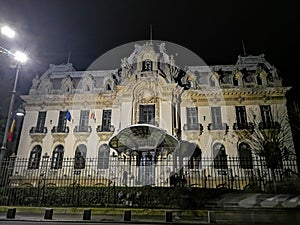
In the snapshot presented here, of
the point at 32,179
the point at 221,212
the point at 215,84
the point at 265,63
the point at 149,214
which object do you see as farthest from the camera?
the point at 265,63

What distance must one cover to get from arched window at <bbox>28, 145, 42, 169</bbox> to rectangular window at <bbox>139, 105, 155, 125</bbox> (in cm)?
1180

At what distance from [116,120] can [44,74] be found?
13109mm

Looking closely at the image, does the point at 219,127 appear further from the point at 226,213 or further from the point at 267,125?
the point at 226,213

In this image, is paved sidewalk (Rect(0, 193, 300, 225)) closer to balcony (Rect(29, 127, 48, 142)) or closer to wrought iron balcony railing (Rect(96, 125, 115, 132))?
wrought iron balcony railing (Rect(96, 125, 115, 132))

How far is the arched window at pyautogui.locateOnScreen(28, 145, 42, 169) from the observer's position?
25.0m

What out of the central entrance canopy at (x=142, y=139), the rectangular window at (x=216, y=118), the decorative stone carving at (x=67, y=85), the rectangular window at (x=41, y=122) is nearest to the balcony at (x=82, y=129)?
the rectangular window at (x=41, y=122)

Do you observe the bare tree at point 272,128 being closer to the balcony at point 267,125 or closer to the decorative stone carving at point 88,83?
the balcony at point 267,125

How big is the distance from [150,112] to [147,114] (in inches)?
15.6

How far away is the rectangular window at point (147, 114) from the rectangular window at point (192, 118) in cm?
390

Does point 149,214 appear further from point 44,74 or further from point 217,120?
point 44,74

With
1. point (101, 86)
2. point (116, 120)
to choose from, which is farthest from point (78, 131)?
point (101, 86)

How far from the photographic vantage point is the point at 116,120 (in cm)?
2627

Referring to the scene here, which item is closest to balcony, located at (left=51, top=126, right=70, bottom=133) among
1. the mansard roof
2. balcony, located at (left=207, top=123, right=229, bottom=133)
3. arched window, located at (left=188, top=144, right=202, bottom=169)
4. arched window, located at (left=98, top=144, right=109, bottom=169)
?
arched window, located at (left=98, top=144, right=109, bottom=169)

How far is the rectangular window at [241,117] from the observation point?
81.5 ft
